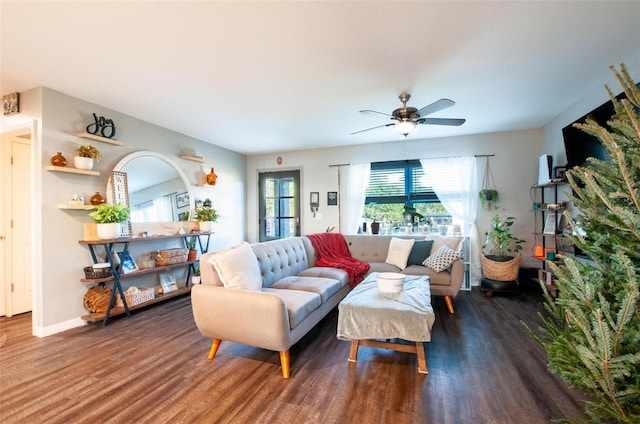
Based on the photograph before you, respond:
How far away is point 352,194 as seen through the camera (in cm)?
537

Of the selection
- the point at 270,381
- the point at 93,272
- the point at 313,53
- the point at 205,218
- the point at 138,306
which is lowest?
the point at 270,381

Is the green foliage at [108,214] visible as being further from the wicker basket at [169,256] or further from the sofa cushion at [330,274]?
the sofa cushion at [330,274]

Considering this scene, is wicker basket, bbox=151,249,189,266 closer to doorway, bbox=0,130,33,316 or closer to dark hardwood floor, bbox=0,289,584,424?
dark hardwood floor, bbox=0,289,584,424

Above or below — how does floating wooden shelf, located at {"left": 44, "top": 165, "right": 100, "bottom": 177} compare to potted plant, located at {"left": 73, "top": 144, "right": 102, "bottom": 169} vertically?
below

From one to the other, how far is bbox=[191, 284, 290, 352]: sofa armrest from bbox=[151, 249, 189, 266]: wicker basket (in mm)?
1888

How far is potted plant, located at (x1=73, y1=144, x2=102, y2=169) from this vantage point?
3.06 metres

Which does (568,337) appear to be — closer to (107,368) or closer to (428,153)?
(107,368)

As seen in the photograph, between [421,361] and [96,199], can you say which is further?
[96,199]

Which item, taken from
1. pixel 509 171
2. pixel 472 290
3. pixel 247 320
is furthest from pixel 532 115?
pixel 247 320

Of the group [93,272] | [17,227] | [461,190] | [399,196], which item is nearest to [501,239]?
[461,190]

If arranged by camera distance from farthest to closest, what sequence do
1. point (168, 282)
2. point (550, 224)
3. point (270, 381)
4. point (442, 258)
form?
1. point (168, 282)
2. point (550, 224)
3. point (442, 258)
4. point (270, 381)

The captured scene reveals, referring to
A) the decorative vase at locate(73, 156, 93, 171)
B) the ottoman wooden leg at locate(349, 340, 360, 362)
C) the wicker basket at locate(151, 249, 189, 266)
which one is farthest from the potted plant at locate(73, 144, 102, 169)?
the ottoman wooden leg at locate(349, 340, 360, 362)

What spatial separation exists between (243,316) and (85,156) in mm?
2640

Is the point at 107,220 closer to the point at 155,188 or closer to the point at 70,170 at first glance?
the point at 70,170
